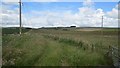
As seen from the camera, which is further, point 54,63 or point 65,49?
point 65,49

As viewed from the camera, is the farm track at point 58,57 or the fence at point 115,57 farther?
the farm track at point 58,57

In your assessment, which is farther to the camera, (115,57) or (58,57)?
(58,57)

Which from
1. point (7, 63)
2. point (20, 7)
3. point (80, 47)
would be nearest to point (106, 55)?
point (80, 47)

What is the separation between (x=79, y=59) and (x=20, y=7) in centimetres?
2489

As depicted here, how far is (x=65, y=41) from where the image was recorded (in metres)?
32.7

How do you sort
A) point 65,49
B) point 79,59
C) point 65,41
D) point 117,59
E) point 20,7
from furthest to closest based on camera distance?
1. point 20,7
2. point 65,41
3. point 65,49
4. point 79,59
5. point 117,59

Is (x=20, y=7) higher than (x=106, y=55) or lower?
higher

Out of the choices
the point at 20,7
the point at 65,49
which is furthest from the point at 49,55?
the point at 20,7

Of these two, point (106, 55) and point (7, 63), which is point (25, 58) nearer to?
point (7, 63)

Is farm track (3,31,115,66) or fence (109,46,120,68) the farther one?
farm track (3,31,115,66)

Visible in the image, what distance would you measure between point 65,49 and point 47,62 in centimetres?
483

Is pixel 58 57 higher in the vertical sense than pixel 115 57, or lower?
lower

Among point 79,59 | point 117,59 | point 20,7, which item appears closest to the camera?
point 117,59

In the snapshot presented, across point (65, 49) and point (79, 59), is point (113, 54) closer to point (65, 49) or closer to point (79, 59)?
point (79, 59)
